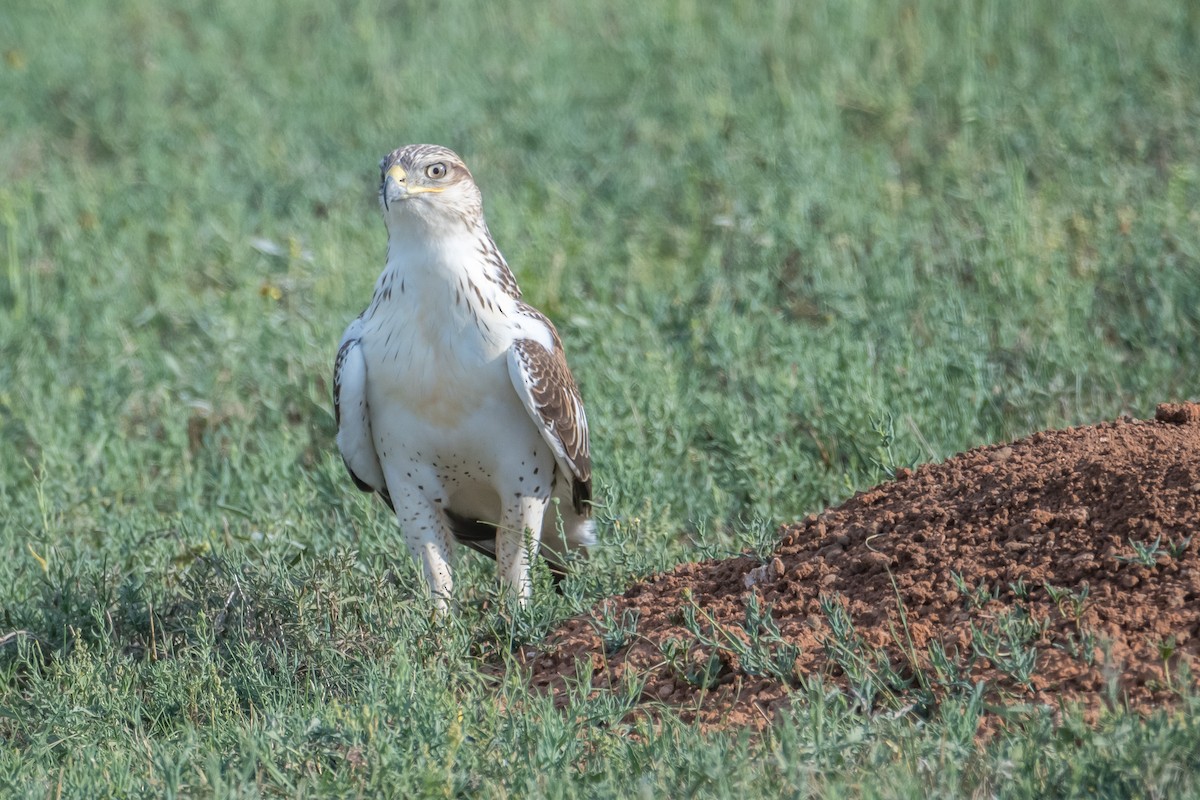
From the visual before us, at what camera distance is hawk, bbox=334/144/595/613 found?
502 cm

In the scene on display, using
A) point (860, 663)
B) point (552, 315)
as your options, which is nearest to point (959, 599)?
point (860, 663)

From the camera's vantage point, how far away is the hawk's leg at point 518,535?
543 cm

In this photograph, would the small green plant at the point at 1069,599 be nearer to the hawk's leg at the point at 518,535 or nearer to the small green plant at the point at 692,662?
the small green plant at the point at 692,662

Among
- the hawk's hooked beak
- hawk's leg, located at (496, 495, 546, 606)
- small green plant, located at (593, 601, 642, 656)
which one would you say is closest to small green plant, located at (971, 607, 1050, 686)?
small green plant, located at (593, 601, 642, 656)

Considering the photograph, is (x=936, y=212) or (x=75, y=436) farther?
(x=936, y=212)

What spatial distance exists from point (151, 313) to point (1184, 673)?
19.9ft

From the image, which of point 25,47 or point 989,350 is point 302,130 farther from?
point 989,350

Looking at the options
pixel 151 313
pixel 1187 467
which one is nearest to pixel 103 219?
pixel 151 313

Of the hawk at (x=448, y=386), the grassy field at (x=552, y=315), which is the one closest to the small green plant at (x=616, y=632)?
the grassy field at (x=552, y=315)

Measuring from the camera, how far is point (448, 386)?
507 centimetres

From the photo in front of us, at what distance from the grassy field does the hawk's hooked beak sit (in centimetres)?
125

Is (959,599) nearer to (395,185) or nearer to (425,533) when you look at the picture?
(425,533)

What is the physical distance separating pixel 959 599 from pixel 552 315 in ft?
13.1

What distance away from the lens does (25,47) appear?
1192 centimetres
